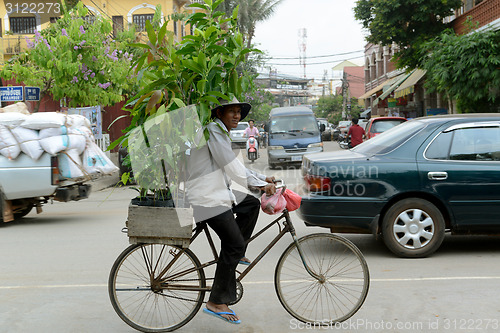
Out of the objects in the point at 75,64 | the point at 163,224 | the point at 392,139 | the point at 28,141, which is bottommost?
the point at 163,224

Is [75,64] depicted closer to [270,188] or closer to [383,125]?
[383,125]

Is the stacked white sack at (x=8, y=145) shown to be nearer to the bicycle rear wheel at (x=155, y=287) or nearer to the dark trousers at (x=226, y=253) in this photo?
the bicycle rear wheel at (x=155, y=287)

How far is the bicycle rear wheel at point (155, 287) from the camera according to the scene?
4.31 metres

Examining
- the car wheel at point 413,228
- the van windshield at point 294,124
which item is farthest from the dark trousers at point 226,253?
the van windshield at point 294,124

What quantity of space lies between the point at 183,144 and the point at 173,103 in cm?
30

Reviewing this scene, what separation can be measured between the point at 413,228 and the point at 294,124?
1433cm

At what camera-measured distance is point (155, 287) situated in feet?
14.4

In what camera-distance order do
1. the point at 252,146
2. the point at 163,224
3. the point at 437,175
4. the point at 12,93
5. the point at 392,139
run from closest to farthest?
1. the point at 163,224
2. the point at 437,175
3. the point at 392,139
4. the point at 12,93
5. the point at 252,146

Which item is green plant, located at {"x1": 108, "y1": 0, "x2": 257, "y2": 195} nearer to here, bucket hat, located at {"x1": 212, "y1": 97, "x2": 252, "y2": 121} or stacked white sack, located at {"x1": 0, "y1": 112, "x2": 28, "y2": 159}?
bucket hat, located at {"x1": 212, "y1": 97, "x2": 252, "y2": 121}

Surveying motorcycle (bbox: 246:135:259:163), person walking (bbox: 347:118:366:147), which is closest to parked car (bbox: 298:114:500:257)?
person walking (bbox: 347:118:366:147)

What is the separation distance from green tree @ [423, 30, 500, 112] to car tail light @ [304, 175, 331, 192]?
37.4 feet

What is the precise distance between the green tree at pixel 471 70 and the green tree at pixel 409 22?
5.83m

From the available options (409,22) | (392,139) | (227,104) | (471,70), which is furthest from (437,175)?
(409,22)

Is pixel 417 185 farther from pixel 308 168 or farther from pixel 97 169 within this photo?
pixel 97 169
